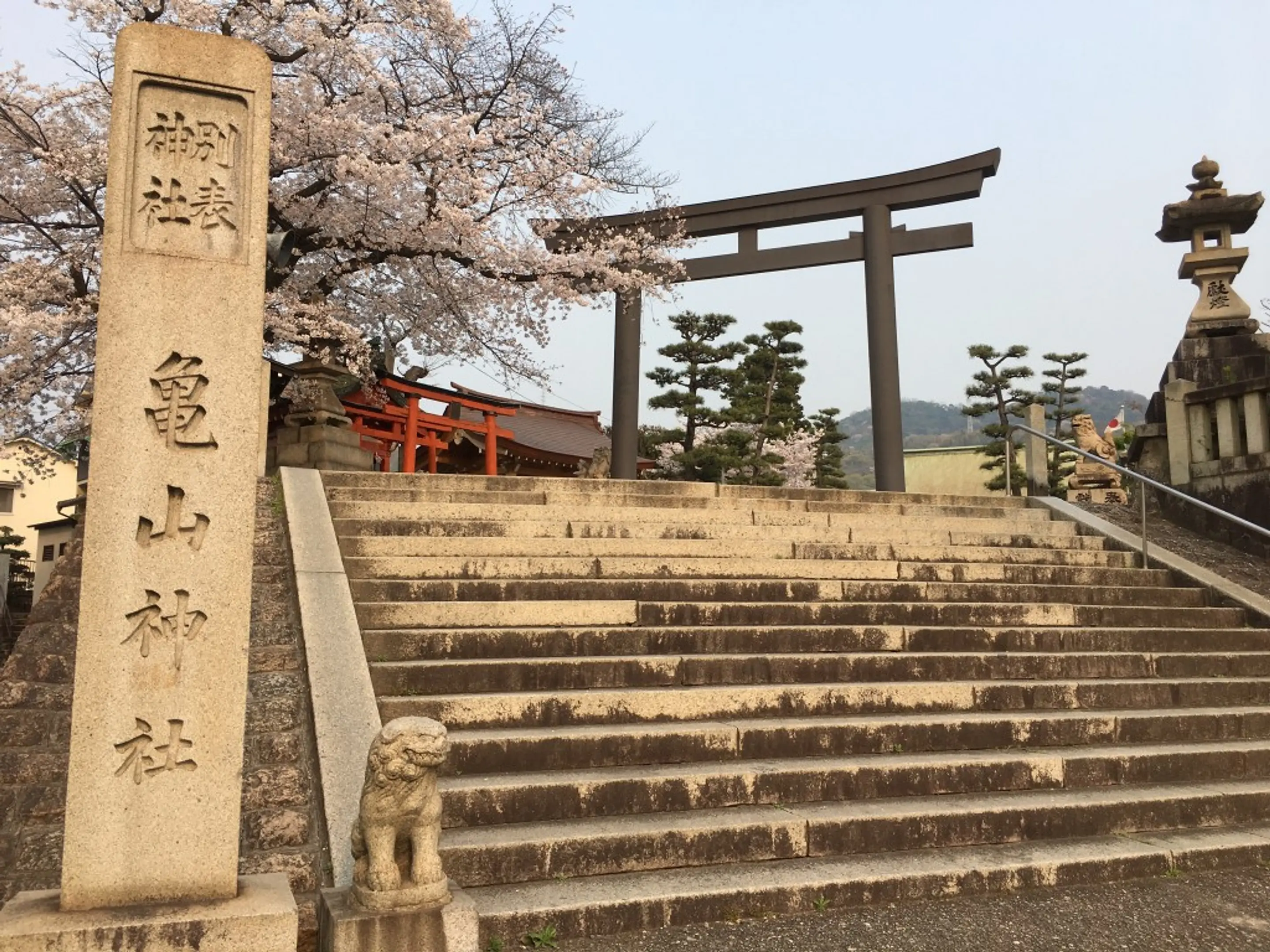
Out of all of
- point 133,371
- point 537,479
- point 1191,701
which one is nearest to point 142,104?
point 133,371

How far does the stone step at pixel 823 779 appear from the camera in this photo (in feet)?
13.5

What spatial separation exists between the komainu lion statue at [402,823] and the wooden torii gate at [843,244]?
11288 mm

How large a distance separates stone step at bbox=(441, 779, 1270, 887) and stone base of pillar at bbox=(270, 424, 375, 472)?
8476 mm

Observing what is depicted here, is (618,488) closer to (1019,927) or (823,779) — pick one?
(823,779)

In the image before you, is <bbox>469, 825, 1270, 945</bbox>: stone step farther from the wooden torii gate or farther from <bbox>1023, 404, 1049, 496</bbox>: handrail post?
the wooden torii gate

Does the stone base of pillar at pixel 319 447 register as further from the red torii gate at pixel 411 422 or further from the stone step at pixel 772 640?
the stone step at pixel 772 640

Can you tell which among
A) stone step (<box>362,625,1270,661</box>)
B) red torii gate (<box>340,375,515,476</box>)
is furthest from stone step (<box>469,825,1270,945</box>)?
red torii gate (<box>340,375,515,476</box>)

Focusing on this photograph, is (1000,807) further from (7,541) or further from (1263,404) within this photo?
(7,541)

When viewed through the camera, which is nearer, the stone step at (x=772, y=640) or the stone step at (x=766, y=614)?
the stone step at (x=772, y=640)

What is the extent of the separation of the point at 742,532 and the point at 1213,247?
868 centimetres

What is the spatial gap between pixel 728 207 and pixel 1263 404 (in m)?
8.54

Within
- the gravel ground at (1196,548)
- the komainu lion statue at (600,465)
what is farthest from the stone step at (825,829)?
the komainu lion statue at (600,465)

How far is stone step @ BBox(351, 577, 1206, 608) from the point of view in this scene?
593cm

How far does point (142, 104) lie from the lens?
10.2 ft
